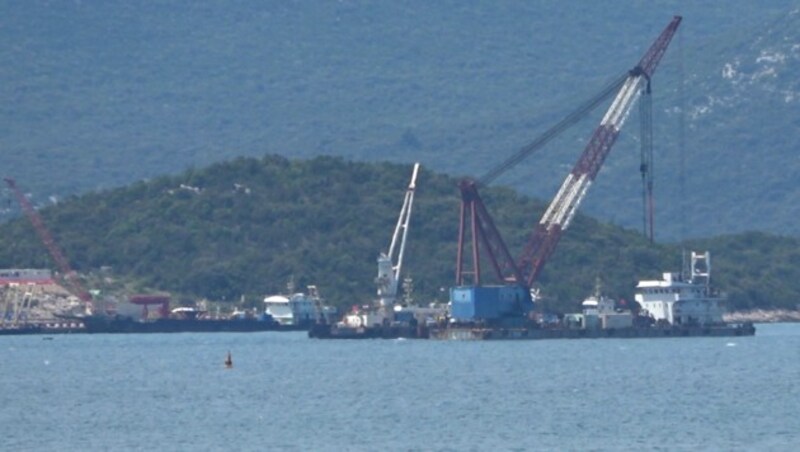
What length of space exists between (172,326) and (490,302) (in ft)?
109

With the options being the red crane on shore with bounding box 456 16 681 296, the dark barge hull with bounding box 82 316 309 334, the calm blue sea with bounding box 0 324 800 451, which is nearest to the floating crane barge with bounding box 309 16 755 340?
the red crane on shore with bounding box 456 16 681 296

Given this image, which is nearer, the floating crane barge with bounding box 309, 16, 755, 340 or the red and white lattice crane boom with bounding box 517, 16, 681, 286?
the floating crane barge with bounding box 309, 16, 755, 340

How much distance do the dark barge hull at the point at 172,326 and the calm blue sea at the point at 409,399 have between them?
Result: 38.8 m

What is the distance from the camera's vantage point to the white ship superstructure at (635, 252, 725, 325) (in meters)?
155

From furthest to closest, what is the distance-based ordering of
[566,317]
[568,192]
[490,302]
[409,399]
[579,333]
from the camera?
[566,317] < [568,192] < [579,333] < [490,302] < [409,399]

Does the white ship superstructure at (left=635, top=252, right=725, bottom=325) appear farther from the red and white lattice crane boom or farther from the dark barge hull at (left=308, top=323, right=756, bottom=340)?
the red and white lattice crane boom

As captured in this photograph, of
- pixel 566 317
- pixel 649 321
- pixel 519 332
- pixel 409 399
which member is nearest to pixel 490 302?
pixel 519 332

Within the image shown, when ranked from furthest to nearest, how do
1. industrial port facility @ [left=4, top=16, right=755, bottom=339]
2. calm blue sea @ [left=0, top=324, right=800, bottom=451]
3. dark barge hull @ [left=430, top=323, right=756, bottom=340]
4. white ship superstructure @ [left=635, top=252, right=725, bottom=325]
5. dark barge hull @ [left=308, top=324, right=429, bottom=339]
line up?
white ship superstructure @ [left=635, top=252, right=725, bottom=325] < dark barge hull @ [left=308, top=324, right=429, bottom=339] < industrial port facility @ [left=4, top=16, right=755, bottom=339] < dark barge hull @ [left=430, top=323, right=756, bottom=340] < calm blue sea @ [left=0, top=324, right=800, bottom=451]

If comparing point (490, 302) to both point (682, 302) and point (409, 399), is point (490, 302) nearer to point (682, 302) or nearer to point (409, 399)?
point (682, 302)

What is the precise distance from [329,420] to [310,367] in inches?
1289

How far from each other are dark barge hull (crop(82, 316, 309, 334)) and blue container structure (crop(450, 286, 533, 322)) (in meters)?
27.8

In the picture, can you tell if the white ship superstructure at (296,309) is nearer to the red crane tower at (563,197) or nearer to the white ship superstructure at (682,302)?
the red crane tower at (563,197)

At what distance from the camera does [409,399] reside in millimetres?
88938

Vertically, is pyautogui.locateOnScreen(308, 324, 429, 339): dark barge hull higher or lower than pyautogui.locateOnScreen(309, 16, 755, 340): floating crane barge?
lower
